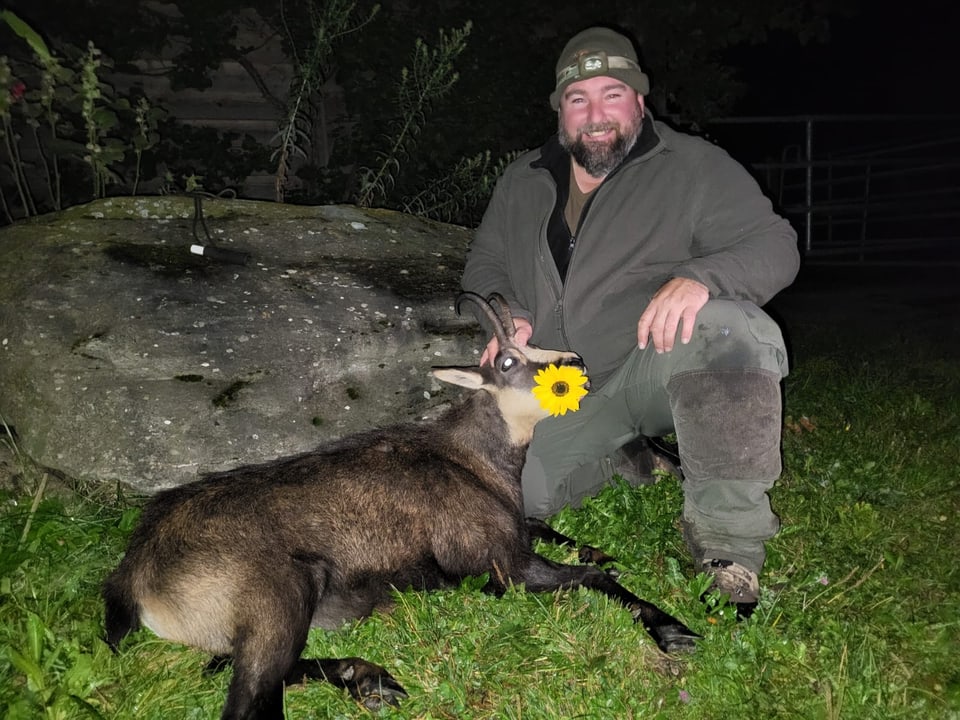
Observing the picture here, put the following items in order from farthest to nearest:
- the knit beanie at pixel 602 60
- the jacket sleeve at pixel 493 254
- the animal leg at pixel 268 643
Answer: the jacket sleeve at pixel 493 254 → the knit beanie at pixel 602 60 → the animal leg at pixel 268 643

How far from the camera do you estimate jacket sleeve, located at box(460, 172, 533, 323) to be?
157 inches

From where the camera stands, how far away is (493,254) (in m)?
4.12

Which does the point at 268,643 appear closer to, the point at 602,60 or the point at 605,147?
the point at 605,147

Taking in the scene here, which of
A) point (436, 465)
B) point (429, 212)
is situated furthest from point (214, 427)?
point (429, 212)

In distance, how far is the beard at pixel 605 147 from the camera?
362 cm

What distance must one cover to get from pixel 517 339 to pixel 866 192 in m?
9.61

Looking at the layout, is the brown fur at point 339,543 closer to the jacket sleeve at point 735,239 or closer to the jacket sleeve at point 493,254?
the jacket sleeve at point 493,254

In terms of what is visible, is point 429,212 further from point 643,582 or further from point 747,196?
point 643,582

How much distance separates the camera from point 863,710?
7.71 feet

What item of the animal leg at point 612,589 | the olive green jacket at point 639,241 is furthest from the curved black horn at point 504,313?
the animal leg at point 612,589

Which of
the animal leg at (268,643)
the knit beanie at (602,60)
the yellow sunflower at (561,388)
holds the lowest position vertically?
the animal leg at (268,643)

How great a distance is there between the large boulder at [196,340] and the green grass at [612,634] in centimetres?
Result: 39

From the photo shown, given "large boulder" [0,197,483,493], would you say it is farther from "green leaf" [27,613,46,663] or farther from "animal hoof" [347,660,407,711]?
"animal hoof" [347,660,407,711]

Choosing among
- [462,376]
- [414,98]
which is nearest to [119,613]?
[462,376]
